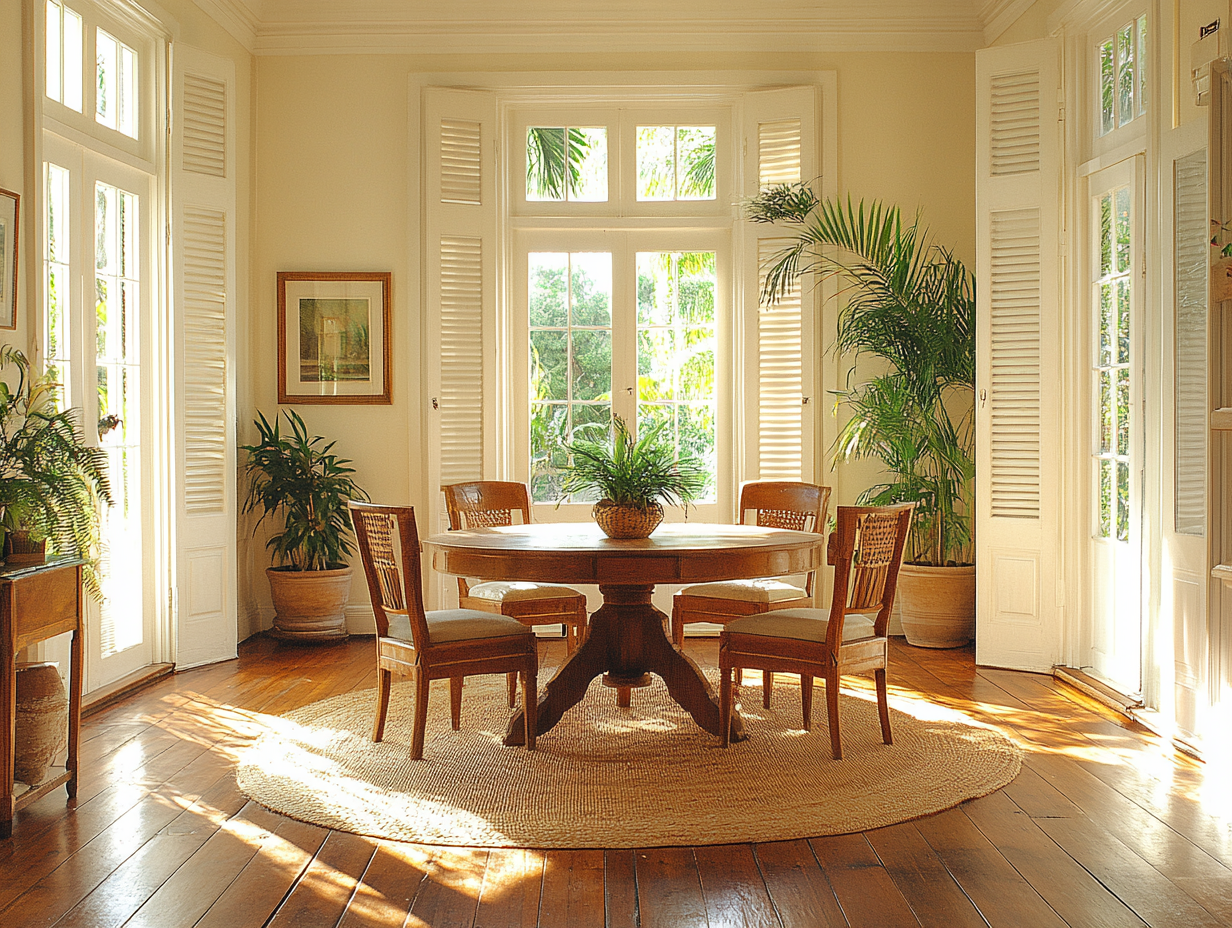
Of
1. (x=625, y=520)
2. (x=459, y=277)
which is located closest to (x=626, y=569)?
(x=625, y=520)

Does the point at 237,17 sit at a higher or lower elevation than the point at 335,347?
higher

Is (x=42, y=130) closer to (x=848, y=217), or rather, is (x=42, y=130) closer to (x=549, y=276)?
(x=549, y=276)

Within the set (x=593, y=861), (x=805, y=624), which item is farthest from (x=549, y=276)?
(x=593, y=861)

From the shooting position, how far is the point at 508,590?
4.32 metres

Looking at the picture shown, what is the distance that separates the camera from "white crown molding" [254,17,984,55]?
232 inches

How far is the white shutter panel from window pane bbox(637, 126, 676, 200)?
2.23 metres

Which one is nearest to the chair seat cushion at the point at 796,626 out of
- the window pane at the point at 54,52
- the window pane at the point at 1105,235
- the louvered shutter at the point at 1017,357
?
the louvered shutter at the point at 1017,357

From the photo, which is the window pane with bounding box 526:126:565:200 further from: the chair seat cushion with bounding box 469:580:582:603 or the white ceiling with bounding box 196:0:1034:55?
the chair seat cushion with bounding box 469:580:582:603

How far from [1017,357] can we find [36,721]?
4389 mm

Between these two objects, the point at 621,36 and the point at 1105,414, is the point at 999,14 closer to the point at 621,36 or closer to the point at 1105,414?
the point at 621,36

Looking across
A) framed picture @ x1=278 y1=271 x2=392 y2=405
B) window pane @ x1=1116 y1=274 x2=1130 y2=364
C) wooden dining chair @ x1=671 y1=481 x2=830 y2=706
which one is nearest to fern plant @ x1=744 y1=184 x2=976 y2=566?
window pane @ x1=1116 y1=274 x2=1130 y2=364

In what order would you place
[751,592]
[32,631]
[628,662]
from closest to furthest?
[32,631] < [628,662] < [751,592]

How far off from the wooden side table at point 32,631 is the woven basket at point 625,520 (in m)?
1.71

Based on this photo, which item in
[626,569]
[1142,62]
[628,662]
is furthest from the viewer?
[1142,62]
